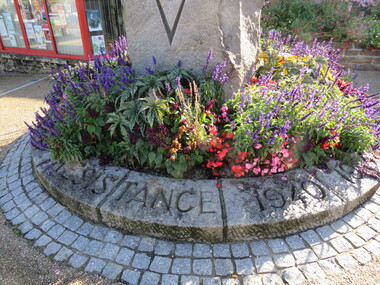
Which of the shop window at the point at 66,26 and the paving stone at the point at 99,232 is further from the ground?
the shop window at the point at 66,26

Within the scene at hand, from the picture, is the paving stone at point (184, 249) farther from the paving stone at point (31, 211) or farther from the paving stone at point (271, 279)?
the paving stone at point (31, 211)

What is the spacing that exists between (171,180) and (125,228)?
1.97ft

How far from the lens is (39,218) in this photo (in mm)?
2742

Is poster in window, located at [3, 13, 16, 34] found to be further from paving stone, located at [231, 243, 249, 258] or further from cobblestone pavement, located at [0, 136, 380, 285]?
paving stone, located at [231, 243, 249, 258]

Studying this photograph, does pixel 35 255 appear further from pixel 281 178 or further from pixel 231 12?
pixel 231 12

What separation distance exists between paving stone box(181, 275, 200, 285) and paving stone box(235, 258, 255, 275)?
1.04ft

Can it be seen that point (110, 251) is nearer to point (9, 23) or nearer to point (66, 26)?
point (66, 26)

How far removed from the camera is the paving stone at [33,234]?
8.45 ft

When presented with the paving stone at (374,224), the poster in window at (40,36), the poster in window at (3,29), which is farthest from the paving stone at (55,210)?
the poster in window at (3,29)

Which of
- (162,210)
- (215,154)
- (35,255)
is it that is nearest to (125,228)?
(162,210)

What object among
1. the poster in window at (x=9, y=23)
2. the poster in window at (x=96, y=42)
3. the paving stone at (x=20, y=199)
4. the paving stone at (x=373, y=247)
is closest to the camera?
the paving stone at (x=373, y=247)

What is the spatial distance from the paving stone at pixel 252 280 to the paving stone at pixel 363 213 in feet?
3.96

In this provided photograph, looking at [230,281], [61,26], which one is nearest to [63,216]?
[230,281]

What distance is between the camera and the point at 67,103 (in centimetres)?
311
